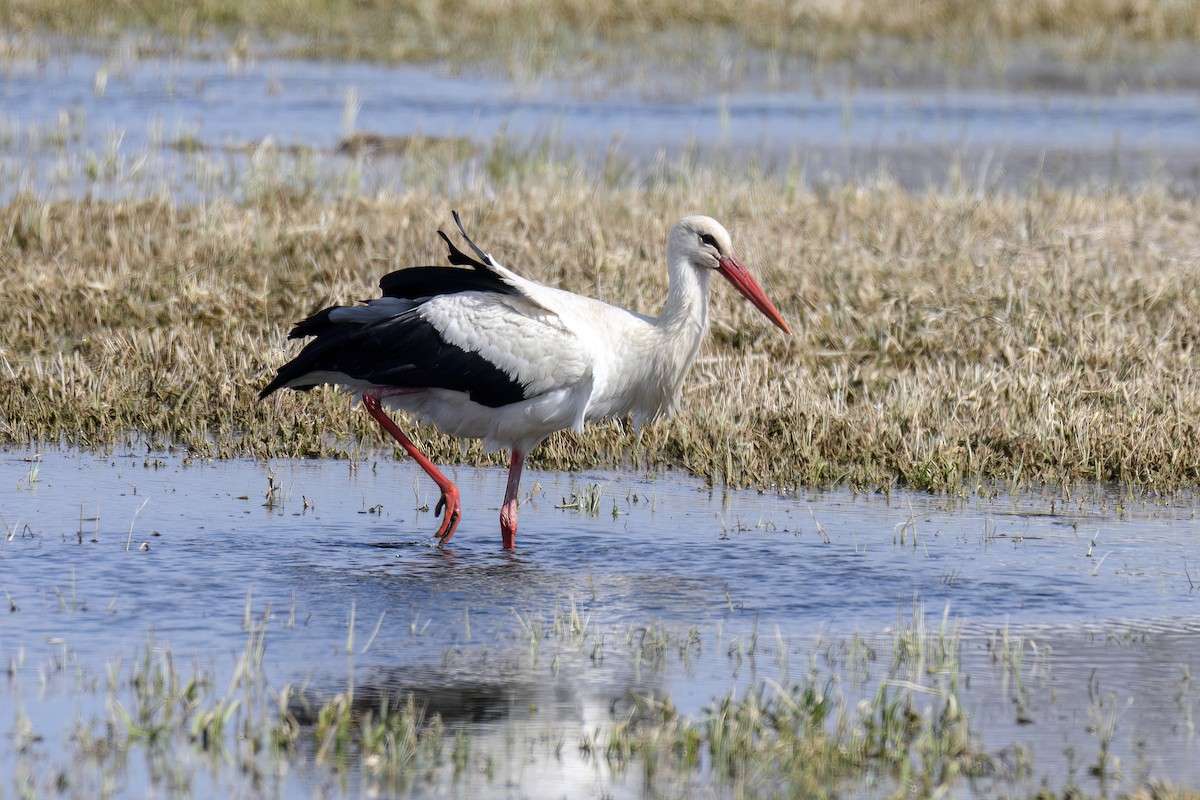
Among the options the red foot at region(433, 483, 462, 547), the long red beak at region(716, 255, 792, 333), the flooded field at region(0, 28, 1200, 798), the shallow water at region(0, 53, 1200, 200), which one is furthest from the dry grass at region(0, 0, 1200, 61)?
the red foot at region(433, 483, 462, 547)

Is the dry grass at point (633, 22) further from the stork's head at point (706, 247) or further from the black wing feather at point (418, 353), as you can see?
the black wing feather at point (418, 353)

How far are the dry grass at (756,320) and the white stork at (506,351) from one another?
83cm

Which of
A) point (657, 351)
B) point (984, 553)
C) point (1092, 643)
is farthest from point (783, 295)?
point (1092, 643)

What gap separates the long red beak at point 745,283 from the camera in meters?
7.27

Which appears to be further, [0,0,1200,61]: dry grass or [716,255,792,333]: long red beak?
[0,0,1200,61]: dry grass

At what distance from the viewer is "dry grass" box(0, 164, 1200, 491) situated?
7.95m

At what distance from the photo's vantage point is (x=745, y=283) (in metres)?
7.34

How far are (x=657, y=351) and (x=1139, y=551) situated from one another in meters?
1.99

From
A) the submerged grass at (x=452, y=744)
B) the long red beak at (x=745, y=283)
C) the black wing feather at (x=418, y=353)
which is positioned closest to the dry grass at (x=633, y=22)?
the long red beak at (x=745, y=283)

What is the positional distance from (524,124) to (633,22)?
7739 millimetres

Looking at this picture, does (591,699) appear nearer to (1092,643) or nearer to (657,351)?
(1092,643)

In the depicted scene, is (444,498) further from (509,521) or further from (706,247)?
(706,247)

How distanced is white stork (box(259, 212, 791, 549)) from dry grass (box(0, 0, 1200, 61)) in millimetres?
16477

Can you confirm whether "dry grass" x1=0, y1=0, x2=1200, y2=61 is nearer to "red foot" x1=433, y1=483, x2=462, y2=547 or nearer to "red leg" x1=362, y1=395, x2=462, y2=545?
"red leg" x1=362, y1=395, x2=462, y2=545
